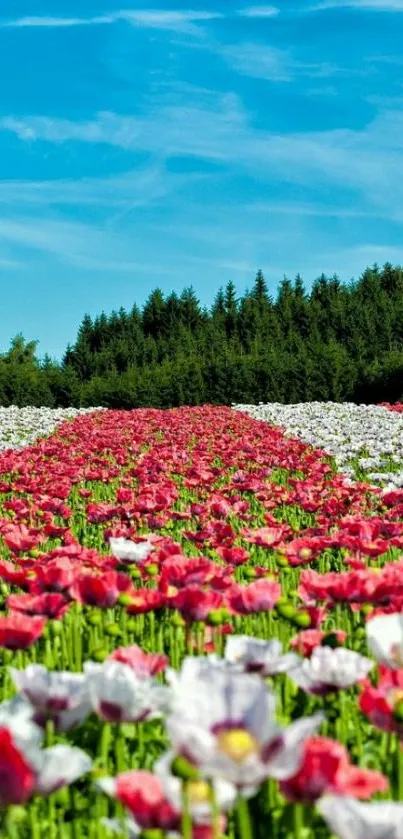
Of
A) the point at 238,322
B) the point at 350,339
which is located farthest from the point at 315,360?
the point at 238,322

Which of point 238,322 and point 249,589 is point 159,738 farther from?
point 238,322

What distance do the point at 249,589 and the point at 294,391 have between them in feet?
99.1

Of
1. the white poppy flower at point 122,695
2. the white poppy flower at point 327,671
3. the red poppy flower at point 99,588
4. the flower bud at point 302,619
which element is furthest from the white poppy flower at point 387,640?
the red poppy flower at point 99,588

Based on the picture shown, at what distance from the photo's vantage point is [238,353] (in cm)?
4669

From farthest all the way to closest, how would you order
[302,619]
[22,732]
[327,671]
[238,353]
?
[238,353] < [302,619] < [327,671] < [22,732]

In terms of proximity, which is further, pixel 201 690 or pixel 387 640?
pixel 387 640

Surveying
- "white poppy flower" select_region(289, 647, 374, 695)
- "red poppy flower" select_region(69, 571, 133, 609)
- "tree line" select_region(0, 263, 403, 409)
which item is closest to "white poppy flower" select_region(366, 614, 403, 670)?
"white poppy flower" select_region(289, 647, 374, 695)

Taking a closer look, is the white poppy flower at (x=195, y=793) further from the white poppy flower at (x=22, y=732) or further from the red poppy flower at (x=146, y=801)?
the white poppy flower at (x=22, y=732)

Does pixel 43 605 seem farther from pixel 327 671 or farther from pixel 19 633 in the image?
pixel 327 671

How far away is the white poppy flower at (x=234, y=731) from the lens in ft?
4.27

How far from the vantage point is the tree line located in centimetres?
3272

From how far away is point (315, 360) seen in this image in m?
33.7

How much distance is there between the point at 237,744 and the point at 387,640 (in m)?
0.69

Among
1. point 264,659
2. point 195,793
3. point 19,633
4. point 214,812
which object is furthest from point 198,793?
point 19,633
